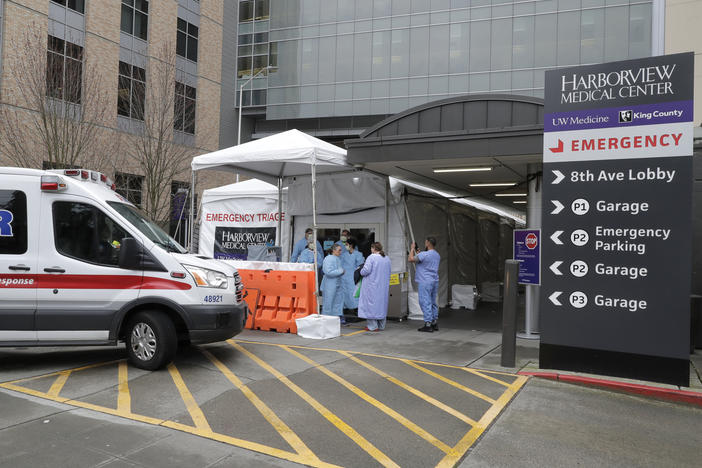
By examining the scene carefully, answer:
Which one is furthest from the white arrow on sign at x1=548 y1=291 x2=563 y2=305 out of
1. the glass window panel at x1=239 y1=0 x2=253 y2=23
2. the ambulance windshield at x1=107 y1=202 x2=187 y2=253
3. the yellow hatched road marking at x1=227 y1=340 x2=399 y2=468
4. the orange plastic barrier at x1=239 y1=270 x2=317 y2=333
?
the glass window panel at x1=239 y1=0 x2=253 y2=23

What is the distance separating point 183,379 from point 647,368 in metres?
5.78

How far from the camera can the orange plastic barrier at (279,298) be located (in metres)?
9.66

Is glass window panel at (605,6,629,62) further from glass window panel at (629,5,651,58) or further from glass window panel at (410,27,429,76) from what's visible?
glass window panel at (410,27,429,76)

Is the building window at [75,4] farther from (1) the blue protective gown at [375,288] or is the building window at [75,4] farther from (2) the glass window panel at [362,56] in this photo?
(1) the blue protective gown at [375,288]

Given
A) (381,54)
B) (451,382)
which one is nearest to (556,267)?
(451,382)

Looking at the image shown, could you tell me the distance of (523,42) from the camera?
31.1m

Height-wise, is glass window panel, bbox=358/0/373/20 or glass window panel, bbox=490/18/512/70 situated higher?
glass window panel, bbox=358/0/373/20

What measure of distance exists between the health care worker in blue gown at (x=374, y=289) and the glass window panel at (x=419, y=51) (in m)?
25.7

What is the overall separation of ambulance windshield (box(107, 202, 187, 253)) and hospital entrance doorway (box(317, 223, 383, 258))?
6.07 metres

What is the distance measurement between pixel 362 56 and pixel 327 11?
4435 millimetres

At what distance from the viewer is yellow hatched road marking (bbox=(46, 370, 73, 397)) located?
552cm

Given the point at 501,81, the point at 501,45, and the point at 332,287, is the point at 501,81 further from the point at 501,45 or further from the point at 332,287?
the point at 332,287

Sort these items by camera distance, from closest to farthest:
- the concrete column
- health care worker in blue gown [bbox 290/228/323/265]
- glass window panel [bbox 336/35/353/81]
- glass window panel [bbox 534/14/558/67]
A: the concrete column → health care worker in blue gown [bbox 290/228/323/265] → glass window panel [bbox 534/14/558/67] → glass window panel [bbox 336/35/353/81]

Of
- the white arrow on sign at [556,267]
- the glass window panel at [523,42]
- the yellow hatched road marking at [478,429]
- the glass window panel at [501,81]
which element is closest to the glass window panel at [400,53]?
the glass window panel at [501,81]
